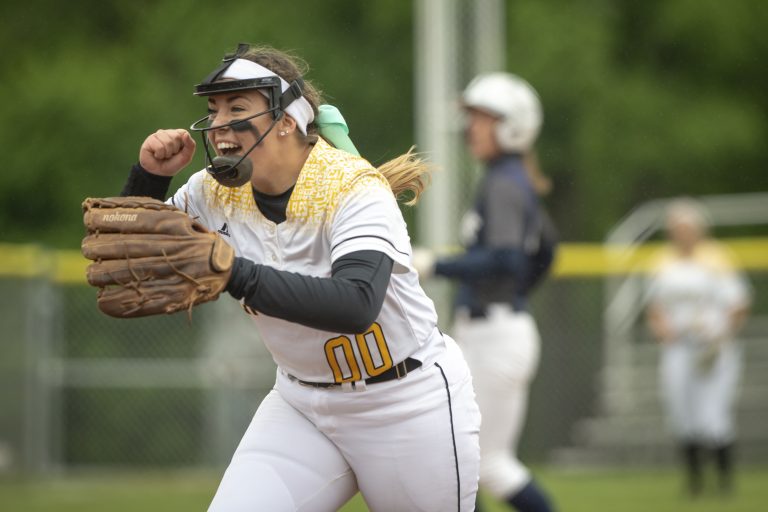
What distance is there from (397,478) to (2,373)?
26.0 feet

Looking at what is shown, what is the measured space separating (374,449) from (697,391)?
264 inches

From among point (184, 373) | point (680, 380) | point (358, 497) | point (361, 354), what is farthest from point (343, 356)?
point (184, 373)

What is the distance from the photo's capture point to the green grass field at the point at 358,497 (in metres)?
8.87

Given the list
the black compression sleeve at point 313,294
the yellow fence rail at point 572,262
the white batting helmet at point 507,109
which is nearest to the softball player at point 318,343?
the black compression sleeve at point 313,294

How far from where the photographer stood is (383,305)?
3.91 metres

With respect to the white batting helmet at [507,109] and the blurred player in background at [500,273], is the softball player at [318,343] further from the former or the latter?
the white batting helmet at [507,109]

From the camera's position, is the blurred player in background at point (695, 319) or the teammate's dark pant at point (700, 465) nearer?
the teammate's dark pant at point (700, 465)

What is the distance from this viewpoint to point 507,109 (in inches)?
264

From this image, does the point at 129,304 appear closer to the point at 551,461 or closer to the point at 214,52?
the point at 551,461

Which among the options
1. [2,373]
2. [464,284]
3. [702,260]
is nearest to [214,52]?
[2,373]

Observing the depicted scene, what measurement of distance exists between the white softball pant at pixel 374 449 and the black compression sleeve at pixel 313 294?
1.68 feet

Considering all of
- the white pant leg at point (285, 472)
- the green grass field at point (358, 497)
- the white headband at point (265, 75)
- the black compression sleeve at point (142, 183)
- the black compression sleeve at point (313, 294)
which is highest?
the white headband at point (265, 75)

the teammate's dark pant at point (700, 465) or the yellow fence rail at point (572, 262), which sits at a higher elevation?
the yellow fence rail at point (572, 262)

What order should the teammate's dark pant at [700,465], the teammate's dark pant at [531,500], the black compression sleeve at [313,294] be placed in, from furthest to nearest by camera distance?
the teammate's dark pant at [700,465], the teammate's dark pant at [531,500], the black compression sleeve at [313,294]
